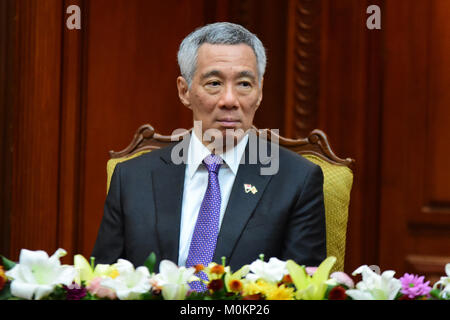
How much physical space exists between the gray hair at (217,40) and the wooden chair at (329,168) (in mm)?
353

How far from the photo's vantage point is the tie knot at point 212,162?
7.05 feet

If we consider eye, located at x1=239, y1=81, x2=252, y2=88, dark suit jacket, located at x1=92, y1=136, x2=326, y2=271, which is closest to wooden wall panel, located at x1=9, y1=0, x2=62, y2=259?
dark suit jacket, located at x1=92, y1=136, x2=326, y2=271

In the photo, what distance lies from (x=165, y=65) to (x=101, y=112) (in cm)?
42

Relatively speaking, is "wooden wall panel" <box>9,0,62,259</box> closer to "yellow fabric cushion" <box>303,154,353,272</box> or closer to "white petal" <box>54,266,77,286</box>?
"yellow fabric cushion" <box>303,154,353,272</box>

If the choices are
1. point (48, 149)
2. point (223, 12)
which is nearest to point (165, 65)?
point (223, 12)

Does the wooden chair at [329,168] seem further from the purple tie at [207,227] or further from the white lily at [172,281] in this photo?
the white lily at [172,281]

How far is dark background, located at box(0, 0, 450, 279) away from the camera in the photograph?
319 centimetres

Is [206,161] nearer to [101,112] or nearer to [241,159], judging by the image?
[241,159]

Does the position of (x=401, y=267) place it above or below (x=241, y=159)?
below

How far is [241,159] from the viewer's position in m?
2.21

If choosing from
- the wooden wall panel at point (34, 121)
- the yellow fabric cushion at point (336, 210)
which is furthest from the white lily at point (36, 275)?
the wooden wall panel at point (34, 121)

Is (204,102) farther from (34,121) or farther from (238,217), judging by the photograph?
(34,121)

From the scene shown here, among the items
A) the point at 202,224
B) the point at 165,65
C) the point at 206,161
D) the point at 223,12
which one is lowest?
the point at 202,224

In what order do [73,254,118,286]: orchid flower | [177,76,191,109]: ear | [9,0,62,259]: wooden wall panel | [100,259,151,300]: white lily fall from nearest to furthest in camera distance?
1. [100,259,151,300]: white lily
2. [73,254,118,286]: orchid flower
3. [177,76,191,109]: ear
4. [9,0,62,259]: wooden wall panel
